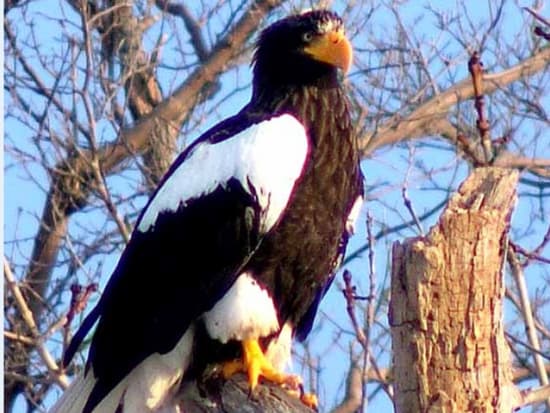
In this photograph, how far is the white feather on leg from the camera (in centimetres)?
522

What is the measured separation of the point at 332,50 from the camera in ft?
18.0

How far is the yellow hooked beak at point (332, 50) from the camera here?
5473 millimetres

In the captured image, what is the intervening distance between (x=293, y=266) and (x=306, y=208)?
0.16 m

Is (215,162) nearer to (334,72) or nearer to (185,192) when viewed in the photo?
(185,192)

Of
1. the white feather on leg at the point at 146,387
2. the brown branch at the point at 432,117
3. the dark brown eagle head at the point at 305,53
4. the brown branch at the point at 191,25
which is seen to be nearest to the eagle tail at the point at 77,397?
the white feather on leg at the point at 146,387

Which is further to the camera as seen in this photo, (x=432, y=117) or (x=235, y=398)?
(x=432, y=117)

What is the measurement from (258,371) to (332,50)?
0.94m

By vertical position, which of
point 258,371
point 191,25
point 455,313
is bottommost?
point 455,313

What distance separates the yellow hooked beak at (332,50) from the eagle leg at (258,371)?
2.69 ft

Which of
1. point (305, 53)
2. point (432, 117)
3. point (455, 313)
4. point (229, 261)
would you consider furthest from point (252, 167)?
point (432, 117)

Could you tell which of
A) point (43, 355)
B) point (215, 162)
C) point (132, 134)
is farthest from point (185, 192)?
point (132, 134)

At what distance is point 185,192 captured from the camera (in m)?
5.29

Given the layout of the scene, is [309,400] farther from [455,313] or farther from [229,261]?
[455,313]

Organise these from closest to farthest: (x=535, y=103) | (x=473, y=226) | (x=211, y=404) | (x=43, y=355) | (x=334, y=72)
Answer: (x=473, y=226) < (x=211, y=404) < (x=334, y=72) < (x=43, y=355) < (x=535, y=103)
